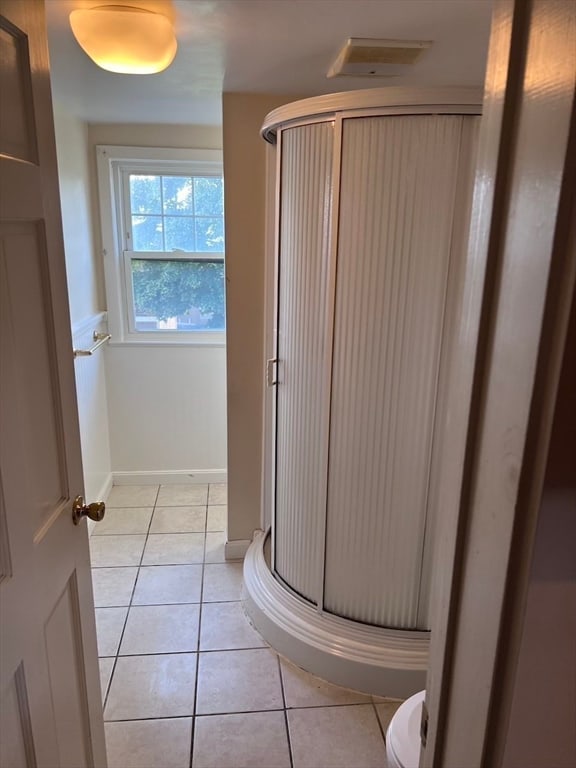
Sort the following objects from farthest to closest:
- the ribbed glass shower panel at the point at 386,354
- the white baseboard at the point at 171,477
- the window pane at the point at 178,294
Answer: the white baseboard at the point at 171,477
the window pane at the point at 178,294
the ribbed glass shower panel at the point at 386,354

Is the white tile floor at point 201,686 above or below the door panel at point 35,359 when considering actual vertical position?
below

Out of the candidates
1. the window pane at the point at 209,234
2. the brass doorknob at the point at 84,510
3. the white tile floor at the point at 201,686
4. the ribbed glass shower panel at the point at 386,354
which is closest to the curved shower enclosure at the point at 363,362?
the ribbed glass shower panel at the point at 386,354

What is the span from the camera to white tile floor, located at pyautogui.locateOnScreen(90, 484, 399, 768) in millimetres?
1728

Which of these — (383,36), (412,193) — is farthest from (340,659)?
(383,36)

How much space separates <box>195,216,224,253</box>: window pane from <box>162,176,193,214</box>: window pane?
10 cm

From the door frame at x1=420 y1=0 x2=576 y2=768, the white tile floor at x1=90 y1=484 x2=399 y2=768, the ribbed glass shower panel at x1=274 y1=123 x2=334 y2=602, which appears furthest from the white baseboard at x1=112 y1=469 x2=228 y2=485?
the door frame at x1=420 y1=0 x2=576 y2=768

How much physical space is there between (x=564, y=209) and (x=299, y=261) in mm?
1521

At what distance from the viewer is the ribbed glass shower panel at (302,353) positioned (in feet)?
6.00

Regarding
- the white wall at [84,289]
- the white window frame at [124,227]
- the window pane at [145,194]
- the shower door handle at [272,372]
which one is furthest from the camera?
the window pane at [145,194]

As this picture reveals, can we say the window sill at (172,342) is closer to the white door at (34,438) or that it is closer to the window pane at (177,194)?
the window pane at (177,194)

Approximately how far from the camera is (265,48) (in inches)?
68.2

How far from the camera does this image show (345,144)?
5.59 ft

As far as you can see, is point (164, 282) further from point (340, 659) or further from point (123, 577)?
point (340, 659)

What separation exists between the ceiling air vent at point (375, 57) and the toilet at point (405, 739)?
181 cm
